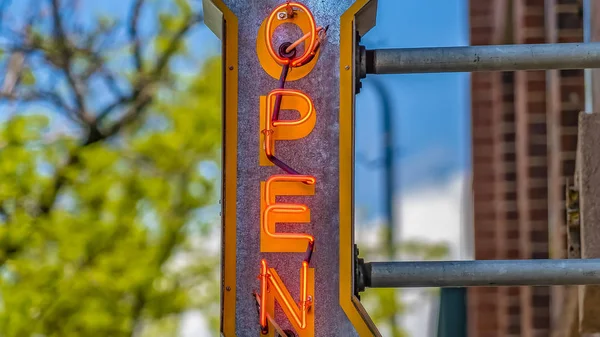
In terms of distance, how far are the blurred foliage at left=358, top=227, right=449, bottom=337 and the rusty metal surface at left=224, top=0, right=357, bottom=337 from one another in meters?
9.50

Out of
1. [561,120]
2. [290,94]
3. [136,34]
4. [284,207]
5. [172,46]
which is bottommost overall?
[284,207]

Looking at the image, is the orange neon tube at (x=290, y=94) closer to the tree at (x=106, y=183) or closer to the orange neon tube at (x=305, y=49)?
the orange neon tube at (x=305, y=49)

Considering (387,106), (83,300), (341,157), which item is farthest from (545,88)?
(83,300)

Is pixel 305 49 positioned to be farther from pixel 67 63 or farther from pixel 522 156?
pixel 67 63

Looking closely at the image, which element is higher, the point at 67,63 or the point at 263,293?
the point at 67,63

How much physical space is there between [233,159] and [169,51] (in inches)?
382

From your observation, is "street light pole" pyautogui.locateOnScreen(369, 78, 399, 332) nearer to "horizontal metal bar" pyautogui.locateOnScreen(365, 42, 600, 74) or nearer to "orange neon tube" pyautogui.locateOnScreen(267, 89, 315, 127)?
"orange neon tube" pyautogui.locateOnScreen(267, 89, 315, 127)

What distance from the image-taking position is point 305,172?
17.4 feet

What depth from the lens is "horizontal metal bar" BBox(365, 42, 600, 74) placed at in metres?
5.01

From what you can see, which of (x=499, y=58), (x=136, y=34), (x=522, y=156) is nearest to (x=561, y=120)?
(x=522, y=156)

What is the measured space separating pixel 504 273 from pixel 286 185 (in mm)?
1185

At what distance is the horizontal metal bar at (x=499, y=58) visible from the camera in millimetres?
5012

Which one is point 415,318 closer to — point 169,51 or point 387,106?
point 387,106

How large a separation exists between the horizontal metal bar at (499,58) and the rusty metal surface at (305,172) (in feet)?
1.47
